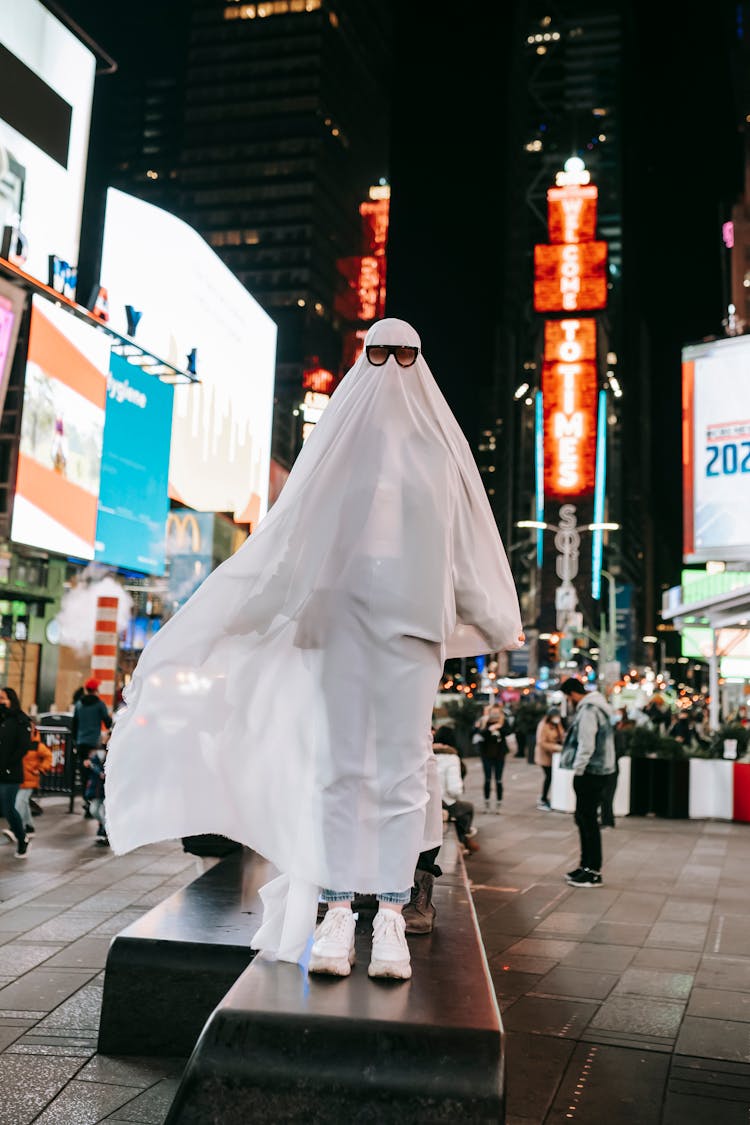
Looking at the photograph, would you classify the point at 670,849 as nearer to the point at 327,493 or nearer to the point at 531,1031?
the point at 531,1031

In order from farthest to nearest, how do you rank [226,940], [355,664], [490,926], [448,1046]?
[490,926]
[226,940]
[355,664]
[448,1046]

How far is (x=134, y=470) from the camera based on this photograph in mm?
23234

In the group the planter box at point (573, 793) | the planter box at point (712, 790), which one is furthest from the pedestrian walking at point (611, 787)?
the planter box at point (712, 790)

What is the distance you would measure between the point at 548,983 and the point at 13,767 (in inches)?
259

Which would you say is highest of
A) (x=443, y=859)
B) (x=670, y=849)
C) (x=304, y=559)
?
(x=304, y=559)

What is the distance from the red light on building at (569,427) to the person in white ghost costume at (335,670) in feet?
202

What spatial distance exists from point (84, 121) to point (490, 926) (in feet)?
62.9

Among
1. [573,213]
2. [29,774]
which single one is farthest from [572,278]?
[29,774]

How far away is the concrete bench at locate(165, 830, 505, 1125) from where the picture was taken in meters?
2.60

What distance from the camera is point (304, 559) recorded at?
349cm

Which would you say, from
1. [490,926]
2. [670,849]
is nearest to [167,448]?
[670,849]

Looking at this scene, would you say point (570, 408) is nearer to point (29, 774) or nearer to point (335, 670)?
point (29, 774)

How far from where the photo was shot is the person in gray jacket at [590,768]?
9.54 meters

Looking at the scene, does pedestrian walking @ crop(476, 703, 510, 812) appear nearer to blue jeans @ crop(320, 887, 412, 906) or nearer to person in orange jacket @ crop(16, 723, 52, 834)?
person in orange jacket @ crop(16, 723, 52, 834)
